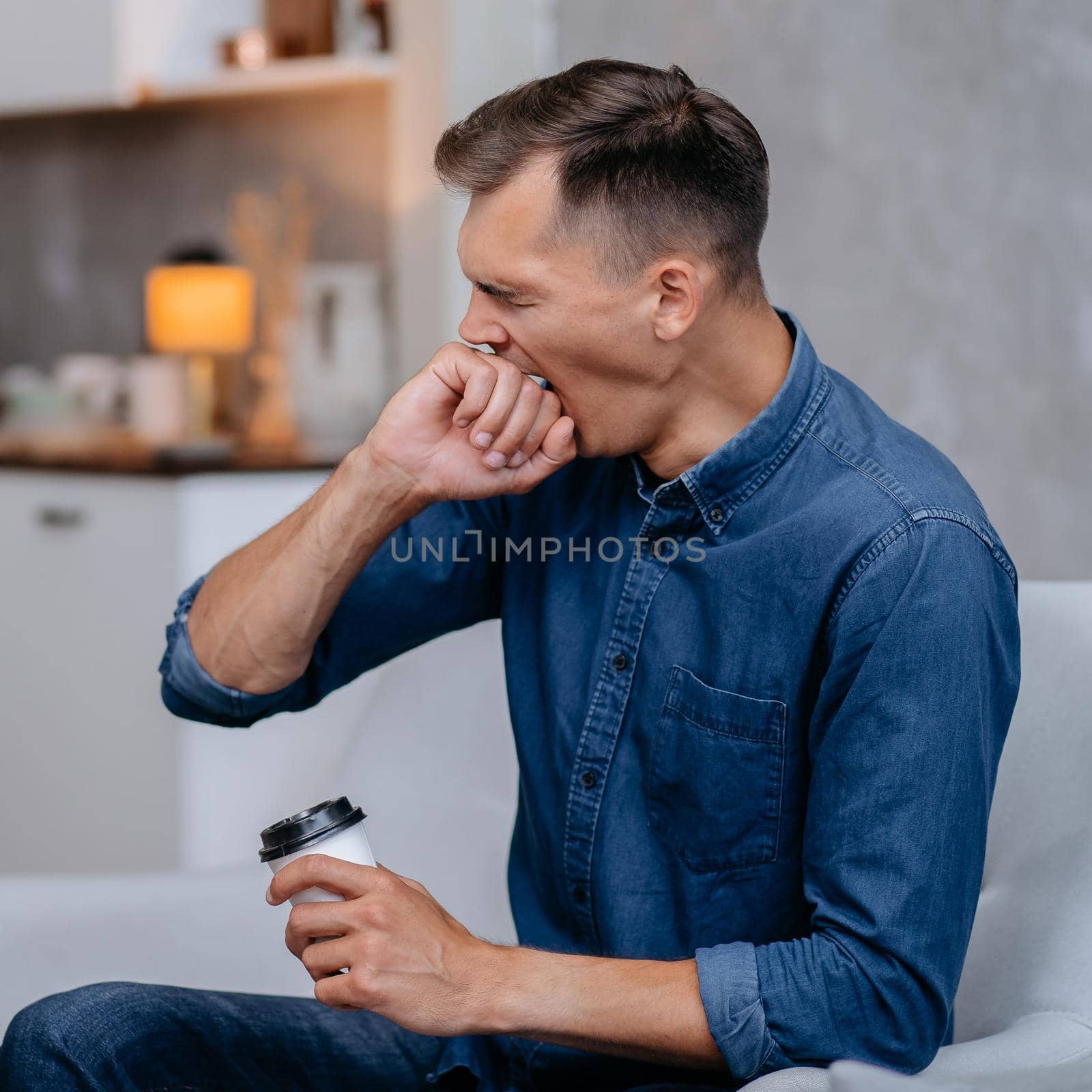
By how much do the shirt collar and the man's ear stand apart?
9 centimetres

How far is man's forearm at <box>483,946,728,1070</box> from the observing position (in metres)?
0.85

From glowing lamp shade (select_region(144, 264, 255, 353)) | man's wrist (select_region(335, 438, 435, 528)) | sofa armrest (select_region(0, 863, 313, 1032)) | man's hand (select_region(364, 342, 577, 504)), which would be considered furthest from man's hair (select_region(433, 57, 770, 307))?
glowing lamp shade (select_region(144, 264, 255, 353))

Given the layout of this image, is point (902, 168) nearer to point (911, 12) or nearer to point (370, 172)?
point (911, 12)

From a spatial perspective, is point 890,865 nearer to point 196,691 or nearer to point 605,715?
point 605,715

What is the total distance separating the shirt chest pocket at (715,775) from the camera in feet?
3.14

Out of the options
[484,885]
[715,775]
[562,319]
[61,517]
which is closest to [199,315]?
[61,517]

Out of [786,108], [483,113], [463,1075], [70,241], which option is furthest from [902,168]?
[70,241]

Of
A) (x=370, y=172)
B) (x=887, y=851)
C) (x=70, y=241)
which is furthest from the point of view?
(x=70, y=241)

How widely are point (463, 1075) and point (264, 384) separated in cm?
231

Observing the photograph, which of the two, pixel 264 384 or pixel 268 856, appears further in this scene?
pixel 264 384

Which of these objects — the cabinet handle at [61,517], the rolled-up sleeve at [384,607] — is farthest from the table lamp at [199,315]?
the rolled-up sleeve at [384,607]

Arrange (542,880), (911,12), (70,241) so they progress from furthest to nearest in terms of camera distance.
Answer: (70,241)
(911,12)
(542,880)

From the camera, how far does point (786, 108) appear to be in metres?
2.08

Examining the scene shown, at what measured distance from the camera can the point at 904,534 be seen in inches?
35.4
